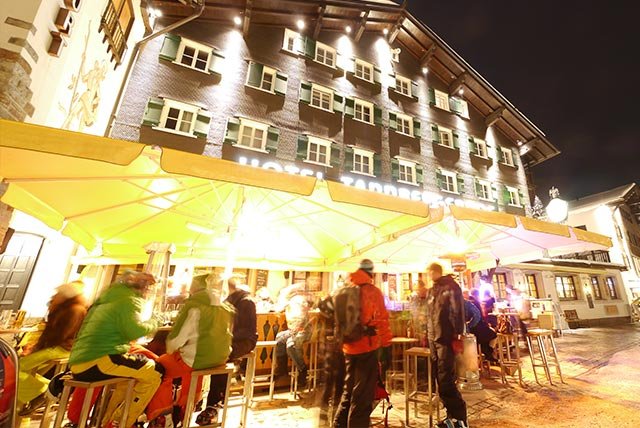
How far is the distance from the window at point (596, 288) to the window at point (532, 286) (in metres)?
8.76

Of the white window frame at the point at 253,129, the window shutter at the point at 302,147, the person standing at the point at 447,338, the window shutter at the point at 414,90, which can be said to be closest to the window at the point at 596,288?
the window shutter at the point at 414,90

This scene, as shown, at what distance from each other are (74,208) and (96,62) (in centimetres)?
→ 553

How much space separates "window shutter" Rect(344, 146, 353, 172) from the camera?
43.2 feet

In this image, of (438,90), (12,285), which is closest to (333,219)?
(12,285)

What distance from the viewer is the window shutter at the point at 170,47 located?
1111cm

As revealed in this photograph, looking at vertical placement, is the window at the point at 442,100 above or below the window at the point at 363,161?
above

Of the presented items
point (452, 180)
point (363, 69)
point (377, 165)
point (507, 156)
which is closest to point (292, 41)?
point (363, 69)

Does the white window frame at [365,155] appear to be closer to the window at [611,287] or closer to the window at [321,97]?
the window at [321,97]

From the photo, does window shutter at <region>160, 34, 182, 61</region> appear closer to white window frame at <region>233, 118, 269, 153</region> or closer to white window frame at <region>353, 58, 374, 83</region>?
white window frame at <region>233, 118, 269, 153</region>

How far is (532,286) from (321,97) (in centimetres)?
1641

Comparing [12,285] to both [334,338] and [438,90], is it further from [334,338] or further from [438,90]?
[438,90]

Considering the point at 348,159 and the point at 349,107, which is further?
the point at 349,107

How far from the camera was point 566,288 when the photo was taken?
19266 mm

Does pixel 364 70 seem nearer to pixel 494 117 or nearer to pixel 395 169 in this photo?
pixel 395 169
